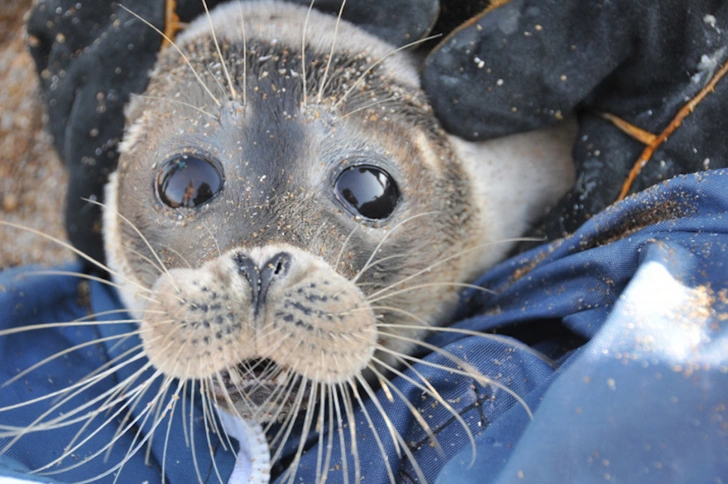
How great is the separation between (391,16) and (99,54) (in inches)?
36.7

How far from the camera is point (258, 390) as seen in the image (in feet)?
5.33

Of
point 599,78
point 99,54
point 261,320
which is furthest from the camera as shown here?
point 99,54

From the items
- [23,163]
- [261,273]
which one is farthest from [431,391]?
[23,163]

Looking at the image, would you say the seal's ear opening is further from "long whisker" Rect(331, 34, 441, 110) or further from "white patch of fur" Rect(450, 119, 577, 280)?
"white patch of fur" Rect(450, 119, 577, 280)

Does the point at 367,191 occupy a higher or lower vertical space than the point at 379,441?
higher

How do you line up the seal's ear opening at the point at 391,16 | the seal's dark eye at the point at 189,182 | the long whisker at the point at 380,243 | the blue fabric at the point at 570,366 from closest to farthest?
the blue fabric at the point at 570,366, the long whisker at the point at 380,243, the seal's dark eye at the point at 189,182, the seal's ear opening at the point at 391,16

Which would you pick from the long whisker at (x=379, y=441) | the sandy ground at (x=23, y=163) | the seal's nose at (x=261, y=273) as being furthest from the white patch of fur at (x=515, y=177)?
the sandy ground at (x=23, y=163)

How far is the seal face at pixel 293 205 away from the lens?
148 centimetres

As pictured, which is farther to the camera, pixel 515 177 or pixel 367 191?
pixel 515 177

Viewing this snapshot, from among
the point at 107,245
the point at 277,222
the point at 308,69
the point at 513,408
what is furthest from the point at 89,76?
the point at 513,408

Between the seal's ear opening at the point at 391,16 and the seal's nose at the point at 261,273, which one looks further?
the seal's ear opening at the point at 391,16

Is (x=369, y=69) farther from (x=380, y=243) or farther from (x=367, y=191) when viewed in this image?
(x=380, y=243)

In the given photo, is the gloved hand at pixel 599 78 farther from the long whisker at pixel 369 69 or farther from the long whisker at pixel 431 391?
the long whisker at pixel 431 391

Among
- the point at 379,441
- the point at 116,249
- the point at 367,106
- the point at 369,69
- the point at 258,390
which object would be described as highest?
the point at 369,69
